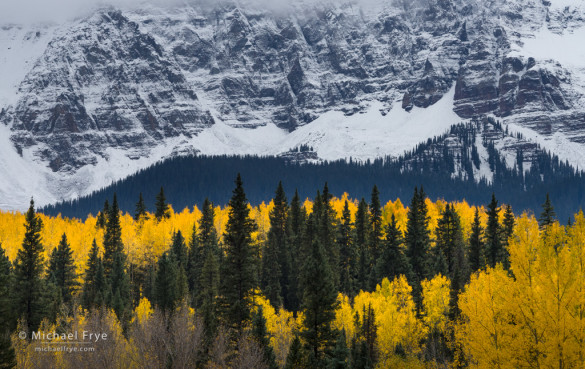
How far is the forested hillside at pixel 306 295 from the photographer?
2645 centimetres

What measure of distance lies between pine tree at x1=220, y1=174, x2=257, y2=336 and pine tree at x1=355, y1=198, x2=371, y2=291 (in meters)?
31.9

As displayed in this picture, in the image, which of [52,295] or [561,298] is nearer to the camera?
[561,298]

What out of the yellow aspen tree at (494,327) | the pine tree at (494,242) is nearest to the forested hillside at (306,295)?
the yellow aspen tree at (494,327)

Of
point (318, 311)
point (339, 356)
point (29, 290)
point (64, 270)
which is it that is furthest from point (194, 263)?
point (339, 356)

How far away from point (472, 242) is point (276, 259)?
989 inches

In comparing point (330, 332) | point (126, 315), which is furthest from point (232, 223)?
point (126, 315)

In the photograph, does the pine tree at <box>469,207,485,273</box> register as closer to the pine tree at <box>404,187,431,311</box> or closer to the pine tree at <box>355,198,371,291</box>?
the pine tree at <box>404,187,431,311</box>

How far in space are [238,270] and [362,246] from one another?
37.7 m

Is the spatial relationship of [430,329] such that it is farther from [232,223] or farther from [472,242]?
[232,223]

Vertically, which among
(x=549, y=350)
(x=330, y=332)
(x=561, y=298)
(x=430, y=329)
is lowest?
(x=430, y=329)

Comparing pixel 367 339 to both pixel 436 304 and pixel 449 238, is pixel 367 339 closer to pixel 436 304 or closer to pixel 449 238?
pixel 436 304

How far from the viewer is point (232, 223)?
46562 millimetres

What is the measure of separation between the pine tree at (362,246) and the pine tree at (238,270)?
31911mm

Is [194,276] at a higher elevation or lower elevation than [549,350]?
lower
